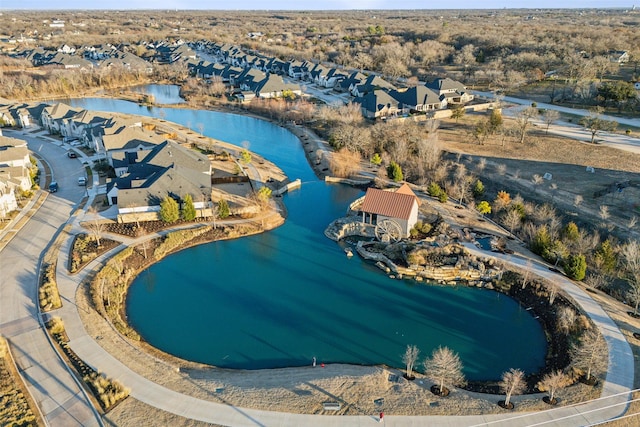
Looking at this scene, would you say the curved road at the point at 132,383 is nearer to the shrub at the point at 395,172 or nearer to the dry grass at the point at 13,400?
the dry grass at the point at 13,400

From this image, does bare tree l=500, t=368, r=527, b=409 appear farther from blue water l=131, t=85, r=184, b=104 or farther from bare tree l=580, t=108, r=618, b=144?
blue water l=131, t=85, r=184, b=104

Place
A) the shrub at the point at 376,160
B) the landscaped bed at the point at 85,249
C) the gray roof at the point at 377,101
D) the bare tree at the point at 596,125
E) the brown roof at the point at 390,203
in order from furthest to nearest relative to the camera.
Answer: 1. the gray roof at the point at 377,101
2. the bare tree at the point at 596,125
3. the shrub at the point at 376,160
4. the brown roof at the point at 390,203
5. the landscaped bed at the point at 85,249

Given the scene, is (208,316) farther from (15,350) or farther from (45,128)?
(45,128)

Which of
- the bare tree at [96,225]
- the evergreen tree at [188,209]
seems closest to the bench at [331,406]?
the evergreen tree at [188,209]

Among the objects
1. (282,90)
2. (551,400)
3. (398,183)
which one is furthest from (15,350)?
(282,90)

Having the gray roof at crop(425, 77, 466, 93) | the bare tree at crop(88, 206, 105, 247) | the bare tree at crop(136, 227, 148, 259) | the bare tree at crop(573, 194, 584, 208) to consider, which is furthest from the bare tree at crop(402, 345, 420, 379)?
the gray roof at crop(425, 77, 466, 93)

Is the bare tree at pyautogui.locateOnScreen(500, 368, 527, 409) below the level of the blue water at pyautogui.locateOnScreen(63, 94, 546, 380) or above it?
above
